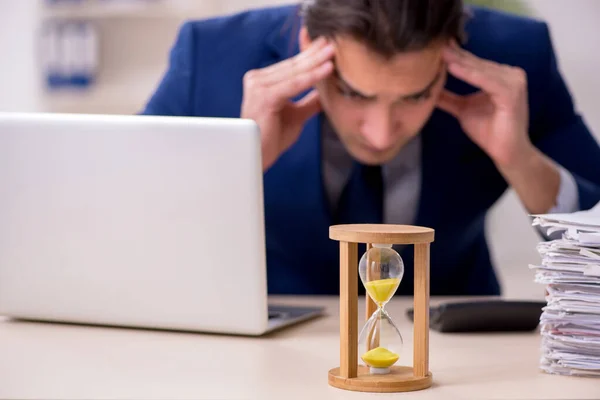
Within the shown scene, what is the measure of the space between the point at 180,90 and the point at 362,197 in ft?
1.74

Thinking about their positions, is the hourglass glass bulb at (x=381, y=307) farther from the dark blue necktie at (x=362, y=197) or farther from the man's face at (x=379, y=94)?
the dark blue necktie at (x=362, y=197)

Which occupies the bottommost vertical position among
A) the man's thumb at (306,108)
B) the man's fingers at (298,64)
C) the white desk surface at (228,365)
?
the white desk surface at (228,365)

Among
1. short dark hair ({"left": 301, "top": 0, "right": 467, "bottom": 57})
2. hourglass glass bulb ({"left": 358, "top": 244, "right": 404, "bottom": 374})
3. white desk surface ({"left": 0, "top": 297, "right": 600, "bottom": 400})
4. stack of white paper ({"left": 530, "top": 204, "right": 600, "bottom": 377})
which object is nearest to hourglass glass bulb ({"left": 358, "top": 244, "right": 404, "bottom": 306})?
hourglass glass bulb ({"left": 358, "top": 244, "right": 404, "bottom": 374})

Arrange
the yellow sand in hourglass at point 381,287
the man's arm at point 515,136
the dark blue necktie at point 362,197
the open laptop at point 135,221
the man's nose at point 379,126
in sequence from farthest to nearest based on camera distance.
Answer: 1. the dark blue necktie at point 362,197
2. the man's arm at point 515,136
3. the man's nose at point 379,126
4. the open laptop at point 135,221
5. the yellow sand in hourglass at point 381,287

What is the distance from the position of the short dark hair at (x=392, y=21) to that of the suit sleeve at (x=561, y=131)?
0.48 m

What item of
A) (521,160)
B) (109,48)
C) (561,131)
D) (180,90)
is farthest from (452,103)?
(109,48)

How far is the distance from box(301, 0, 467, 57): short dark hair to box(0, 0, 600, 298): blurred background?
223 centimetres

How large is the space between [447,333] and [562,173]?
0.75 metres

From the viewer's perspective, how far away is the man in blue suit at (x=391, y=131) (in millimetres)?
1915

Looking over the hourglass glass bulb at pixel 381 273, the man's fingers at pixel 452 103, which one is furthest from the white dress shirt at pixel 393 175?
the hourglass glass bulb at pixel 381 273

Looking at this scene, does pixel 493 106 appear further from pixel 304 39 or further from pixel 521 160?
pixel 304 39

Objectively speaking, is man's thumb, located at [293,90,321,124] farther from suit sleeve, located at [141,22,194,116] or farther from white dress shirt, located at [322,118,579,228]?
suit sleeve, located at [141,22,194,116]

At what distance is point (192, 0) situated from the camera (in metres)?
3.88

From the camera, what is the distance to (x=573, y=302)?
119cm
